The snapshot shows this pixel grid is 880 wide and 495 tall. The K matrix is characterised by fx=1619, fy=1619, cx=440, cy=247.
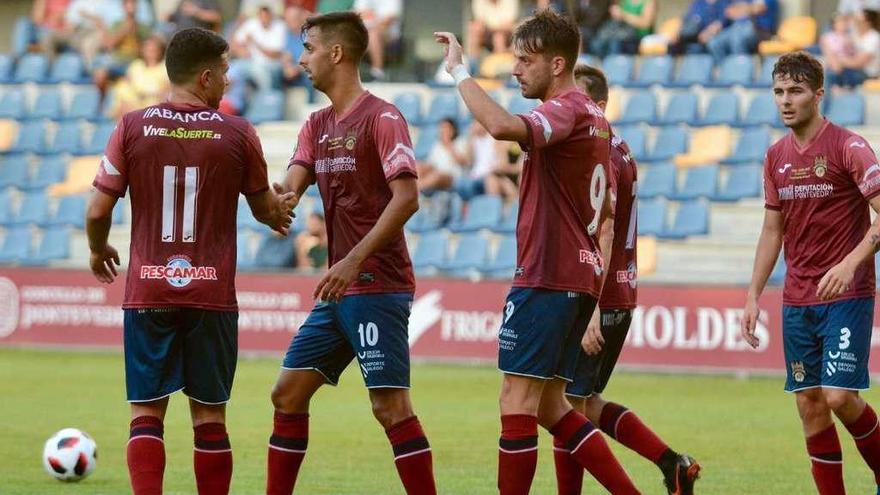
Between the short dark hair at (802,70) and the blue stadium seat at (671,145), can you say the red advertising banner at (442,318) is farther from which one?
the short dark hair at (802,70)

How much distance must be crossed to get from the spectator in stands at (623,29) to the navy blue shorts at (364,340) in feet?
51.7

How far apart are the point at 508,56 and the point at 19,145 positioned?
814 centimetres

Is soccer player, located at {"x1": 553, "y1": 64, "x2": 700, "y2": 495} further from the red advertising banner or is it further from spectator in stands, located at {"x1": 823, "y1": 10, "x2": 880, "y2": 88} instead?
spectator in stands, located at {"x1": 823, "y1": 10, "x2": 880, "y2": 88}

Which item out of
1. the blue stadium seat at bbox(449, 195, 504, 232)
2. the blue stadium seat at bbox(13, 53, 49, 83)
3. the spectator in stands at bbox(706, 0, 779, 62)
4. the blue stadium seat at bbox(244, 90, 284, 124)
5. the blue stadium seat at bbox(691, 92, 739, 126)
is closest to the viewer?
the blue stadium seat at bbox(449, 195, 504, 232)

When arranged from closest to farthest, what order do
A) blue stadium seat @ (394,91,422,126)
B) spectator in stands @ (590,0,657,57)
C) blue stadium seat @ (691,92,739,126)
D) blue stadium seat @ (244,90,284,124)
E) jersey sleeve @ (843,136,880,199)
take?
jersey sleeve @ (843,136,880,199) < blue stadium seat @ (691,92,739,126) < spectator in stands @ (590,0,657,57) < blue stadium seat @ (394,91,422,126) < blue stadium seat @ (244,90,284,124)

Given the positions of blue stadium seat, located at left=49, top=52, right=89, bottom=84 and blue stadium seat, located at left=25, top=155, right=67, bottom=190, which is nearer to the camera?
blue stadium seat, located at left=25, top=155, right=67, bottom=190

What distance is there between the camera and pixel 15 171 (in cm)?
2547

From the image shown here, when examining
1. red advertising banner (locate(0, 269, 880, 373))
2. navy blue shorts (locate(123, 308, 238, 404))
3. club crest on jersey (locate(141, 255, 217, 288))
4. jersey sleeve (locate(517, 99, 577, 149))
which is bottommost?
red advertising banner (locate(0, 269, 880, 373))

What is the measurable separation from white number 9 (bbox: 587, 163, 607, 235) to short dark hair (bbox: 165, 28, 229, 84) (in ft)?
6.25

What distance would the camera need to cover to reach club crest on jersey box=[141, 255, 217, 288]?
7648 mm

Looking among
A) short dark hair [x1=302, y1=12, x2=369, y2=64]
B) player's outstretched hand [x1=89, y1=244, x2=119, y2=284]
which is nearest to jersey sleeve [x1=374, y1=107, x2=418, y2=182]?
short dark hair [x1=302, y1=12, x2=369, y2=64]

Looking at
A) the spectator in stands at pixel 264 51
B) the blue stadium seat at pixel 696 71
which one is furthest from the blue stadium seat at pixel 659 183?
the spectator in stands at pixel 264 51

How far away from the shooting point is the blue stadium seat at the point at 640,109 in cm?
2233

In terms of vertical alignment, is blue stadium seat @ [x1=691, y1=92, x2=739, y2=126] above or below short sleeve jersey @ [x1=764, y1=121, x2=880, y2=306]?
above
